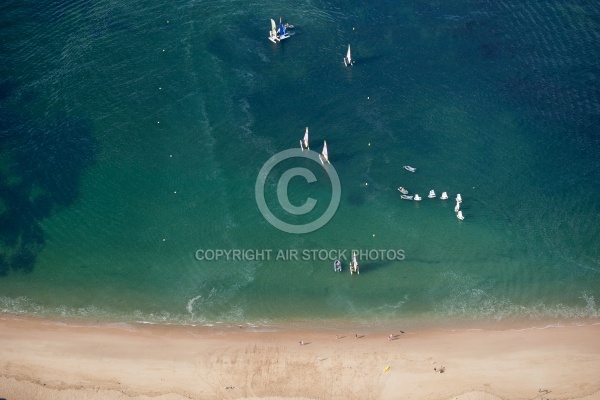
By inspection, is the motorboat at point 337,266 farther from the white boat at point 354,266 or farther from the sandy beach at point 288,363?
the sandy beach at point 288,363

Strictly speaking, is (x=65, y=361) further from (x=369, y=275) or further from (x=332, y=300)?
(x=369, y=275)

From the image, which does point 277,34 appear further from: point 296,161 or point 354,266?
point 354,266

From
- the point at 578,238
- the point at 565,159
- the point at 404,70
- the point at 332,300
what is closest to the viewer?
the point at 332,300

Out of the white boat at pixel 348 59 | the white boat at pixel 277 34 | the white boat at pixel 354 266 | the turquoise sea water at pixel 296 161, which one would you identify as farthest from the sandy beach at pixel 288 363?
the white boat at pixel 277 34

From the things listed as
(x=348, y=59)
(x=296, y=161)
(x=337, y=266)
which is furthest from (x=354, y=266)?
(x=348, y=59)

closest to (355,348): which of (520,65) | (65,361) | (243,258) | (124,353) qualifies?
(243,258)
